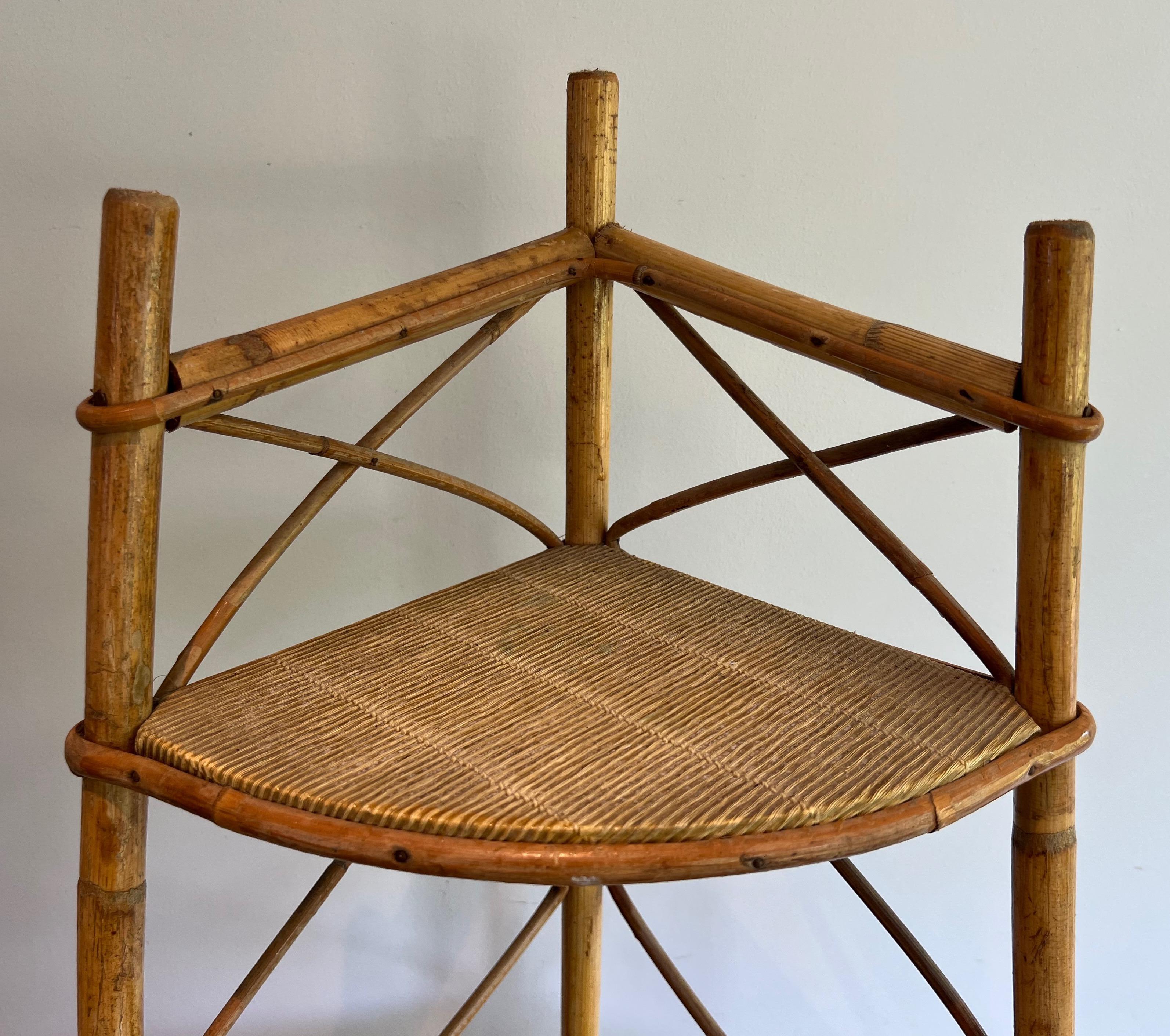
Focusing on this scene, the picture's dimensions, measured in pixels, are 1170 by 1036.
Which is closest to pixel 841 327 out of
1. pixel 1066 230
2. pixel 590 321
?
pixel 1066 230

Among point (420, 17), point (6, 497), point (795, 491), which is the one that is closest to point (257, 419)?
point (6, 497)

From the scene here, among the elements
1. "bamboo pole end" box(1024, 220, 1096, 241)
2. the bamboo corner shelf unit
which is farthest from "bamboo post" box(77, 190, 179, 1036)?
"bamboo pole end" box(1024, 220, 1096, 241)

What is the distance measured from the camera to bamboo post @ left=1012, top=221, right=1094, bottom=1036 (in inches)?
23.1

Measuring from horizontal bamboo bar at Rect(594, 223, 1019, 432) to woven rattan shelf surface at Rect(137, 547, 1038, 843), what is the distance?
179 millimetres

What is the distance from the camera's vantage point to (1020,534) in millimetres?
639

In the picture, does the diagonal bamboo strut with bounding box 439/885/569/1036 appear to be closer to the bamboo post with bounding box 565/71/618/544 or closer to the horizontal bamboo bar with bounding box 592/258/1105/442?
the bamboo post with bounding box 565/71/618/544

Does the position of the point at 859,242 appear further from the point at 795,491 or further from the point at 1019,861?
the point at 1019,861

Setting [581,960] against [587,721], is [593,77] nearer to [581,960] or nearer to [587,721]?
[587,721]

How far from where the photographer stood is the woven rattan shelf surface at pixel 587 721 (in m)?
0.56

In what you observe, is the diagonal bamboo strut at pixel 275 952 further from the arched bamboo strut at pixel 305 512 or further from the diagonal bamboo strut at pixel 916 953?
the diagonal bamboo strut at pixel 916 953

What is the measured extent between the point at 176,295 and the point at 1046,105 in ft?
2.44

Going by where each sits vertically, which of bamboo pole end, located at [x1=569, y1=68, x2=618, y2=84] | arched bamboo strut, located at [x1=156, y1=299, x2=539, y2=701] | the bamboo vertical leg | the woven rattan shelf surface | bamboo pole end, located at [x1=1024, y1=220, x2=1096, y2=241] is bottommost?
the bamboo vertical leg

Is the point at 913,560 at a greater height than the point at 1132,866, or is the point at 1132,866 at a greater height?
the point at 913,560

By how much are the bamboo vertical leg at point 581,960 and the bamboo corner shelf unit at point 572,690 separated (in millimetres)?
257
